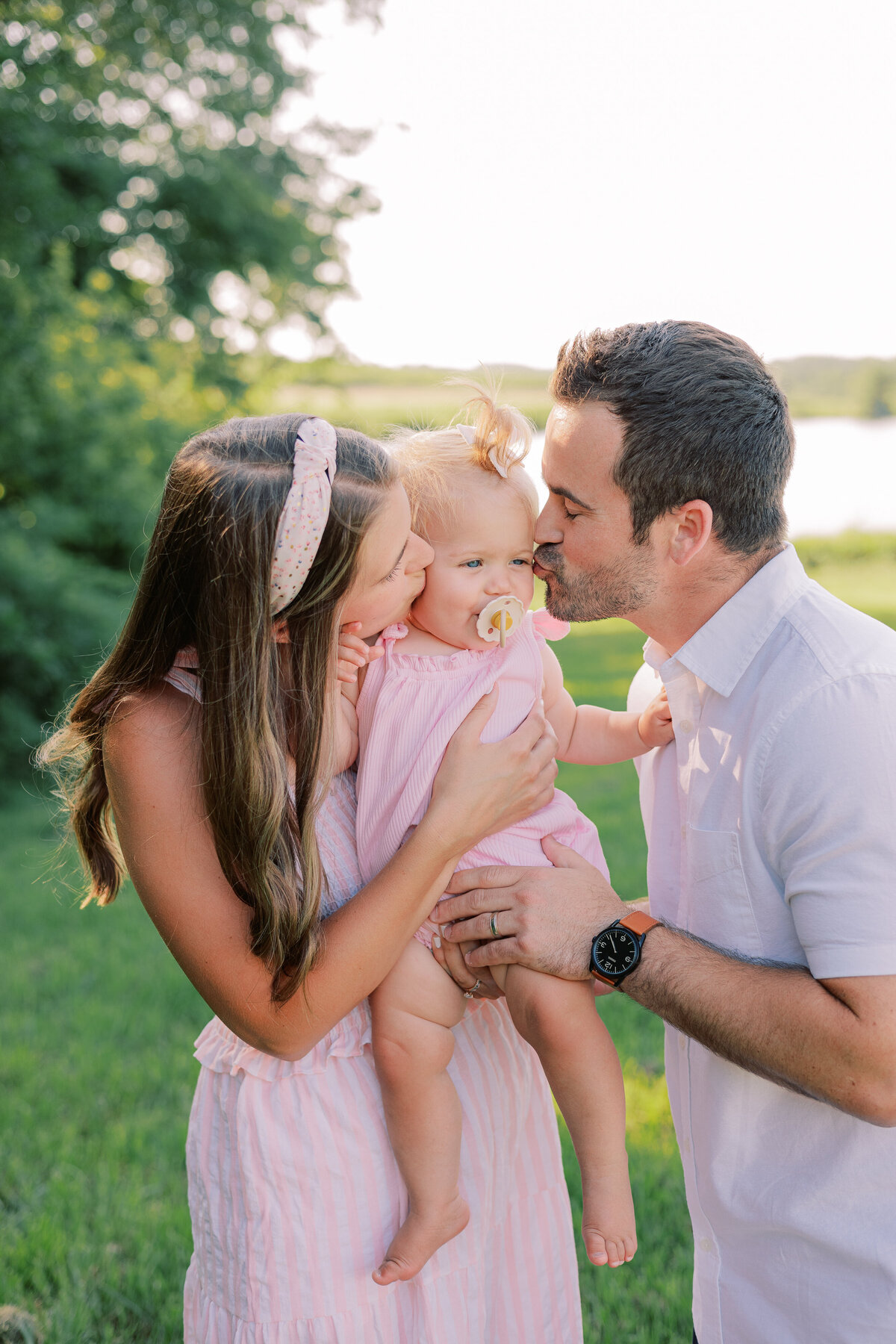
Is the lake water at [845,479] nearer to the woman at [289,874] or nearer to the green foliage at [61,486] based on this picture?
the green foliage at [61,486]

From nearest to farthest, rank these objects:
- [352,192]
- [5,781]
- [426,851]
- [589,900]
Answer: [426,851]
[589,900]
[5,781]
[352,192]

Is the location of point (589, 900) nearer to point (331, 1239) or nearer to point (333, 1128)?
point (333, 1128)

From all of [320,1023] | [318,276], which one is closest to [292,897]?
[320,1023]

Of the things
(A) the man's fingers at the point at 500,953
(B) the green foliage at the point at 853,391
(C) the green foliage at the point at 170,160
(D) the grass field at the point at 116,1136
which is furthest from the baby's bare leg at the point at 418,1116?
(B) the green foliage at the point at 853,391

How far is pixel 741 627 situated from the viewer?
6.74 feet

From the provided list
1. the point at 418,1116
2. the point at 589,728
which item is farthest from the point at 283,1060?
the point at 589,728

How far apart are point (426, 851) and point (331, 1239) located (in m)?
0.75

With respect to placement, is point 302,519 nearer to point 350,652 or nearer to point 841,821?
point 350,652

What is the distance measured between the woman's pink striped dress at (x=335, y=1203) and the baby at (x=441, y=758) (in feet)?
0.20

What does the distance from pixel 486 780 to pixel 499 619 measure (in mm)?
407

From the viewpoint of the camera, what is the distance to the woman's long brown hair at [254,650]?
5.69 feet

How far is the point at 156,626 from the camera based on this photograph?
1848 mm

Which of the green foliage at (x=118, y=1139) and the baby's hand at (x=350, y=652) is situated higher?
the baby's hand at (x=350, y=652)

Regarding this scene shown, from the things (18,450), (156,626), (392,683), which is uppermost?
(156,626)
